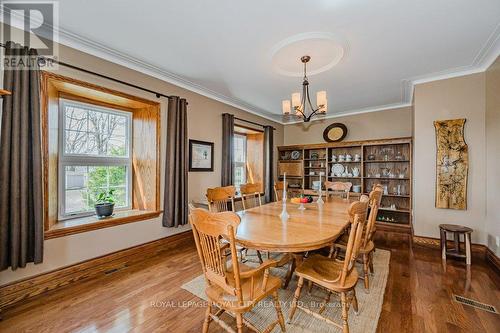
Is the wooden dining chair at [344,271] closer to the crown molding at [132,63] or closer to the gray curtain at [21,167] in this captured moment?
the gray curtain at [21,167]

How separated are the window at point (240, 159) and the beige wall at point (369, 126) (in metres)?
1.57

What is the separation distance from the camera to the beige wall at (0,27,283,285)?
2268 mm

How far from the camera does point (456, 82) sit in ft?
10.4

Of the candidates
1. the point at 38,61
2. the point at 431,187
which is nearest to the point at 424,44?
the point at 431,187

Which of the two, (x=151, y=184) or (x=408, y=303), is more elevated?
(x=151, y=184)

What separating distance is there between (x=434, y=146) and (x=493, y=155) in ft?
2.01

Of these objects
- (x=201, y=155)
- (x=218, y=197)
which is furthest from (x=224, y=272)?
(x=201, y=155)

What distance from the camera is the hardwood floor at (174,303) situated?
5.68 ft

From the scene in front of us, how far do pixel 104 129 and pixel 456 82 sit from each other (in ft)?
16.5

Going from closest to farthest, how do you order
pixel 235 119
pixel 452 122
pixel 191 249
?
pixel 452 122, pixel 191 249, pixel 235 119

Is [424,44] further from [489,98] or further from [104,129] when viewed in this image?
[104,129]

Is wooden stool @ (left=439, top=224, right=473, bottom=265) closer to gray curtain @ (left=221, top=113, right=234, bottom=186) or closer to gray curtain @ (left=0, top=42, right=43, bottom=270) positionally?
gray curtain @ (left=221, top=113, right=234, bottom=186)

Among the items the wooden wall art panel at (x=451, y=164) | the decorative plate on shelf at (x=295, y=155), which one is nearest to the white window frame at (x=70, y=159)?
the decorative plate on shelf at (x=295, y=155)

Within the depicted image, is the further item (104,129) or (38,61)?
(104,129)
